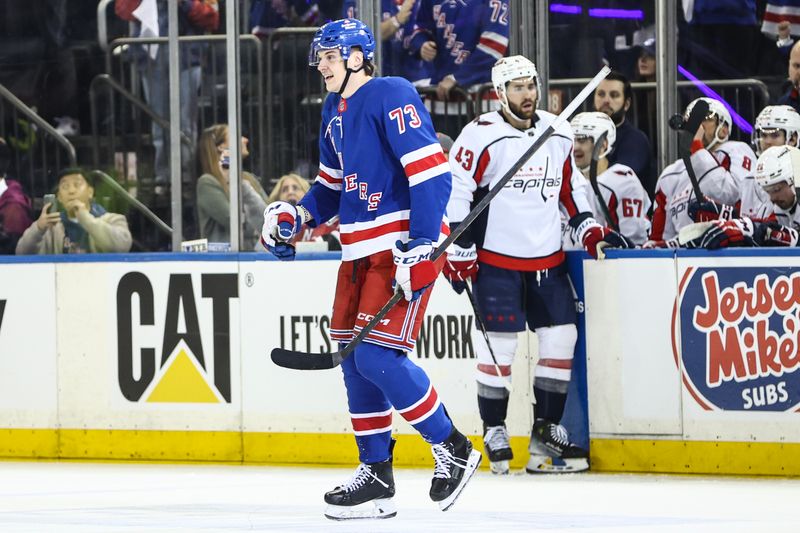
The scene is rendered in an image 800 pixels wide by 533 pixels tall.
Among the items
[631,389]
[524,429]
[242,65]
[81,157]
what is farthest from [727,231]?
[81,157]

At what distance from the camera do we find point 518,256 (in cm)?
619

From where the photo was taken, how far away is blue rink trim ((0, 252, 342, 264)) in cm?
663

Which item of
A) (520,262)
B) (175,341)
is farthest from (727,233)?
(175,341)

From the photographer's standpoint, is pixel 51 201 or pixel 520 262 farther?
pixel 51 201

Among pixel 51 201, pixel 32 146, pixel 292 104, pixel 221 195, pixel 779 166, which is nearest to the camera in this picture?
pixel 779 166

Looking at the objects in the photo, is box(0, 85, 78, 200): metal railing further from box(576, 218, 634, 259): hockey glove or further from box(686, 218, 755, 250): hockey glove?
box(686, 218, 755, 250): hockey glove

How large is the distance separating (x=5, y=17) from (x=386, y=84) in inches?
122

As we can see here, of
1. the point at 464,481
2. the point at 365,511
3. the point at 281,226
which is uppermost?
the point at 281,226

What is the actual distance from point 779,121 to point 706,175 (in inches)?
13.7

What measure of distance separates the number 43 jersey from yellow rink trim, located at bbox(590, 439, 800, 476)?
2.49 ft

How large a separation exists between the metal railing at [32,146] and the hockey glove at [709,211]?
8.95 ft

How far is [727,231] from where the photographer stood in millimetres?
5992

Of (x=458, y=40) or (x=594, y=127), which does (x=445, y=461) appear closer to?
(x=594, y=127)

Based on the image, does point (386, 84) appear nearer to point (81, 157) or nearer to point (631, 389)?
point (631, 389)
